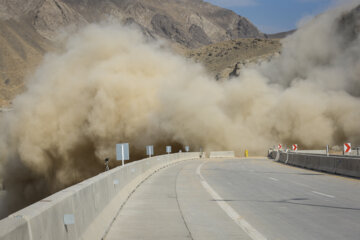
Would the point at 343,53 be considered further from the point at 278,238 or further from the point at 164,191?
the point at 278,238

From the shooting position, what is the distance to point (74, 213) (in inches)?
245

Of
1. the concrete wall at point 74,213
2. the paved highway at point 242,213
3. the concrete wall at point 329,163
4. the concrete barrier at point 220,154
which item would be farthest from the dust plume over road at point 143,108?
the concrete wall at point 74,213

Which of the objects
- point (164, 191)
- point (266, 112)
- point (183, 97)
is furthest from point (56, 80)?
point (164, 191)

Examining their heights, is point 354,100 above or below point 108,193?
above

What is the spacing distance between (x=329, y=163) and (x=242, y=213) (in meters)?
15.5

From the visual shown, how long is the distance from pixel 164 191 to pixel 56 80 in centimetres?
4049

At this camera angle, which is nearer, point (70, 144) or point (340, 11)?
point (70, 144)

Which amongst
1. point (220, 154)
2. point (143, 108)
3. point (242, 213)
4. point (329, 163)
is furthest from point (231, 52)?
point (242, 213)

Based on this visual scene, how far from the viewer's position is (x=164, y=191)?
1603 cm

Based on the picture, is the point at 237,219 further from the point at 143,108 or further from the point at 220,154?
the point at 220,154

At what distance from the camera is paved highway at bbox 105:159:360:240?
8.34 metres

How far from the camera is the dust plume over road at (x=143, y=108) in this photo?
50812mm

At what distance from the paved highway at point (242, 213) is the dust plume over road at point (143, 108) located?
118 ft

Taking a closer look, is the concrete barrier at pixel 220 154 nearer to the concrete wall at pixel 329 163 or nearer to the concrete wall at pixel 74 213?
the concrete wall at pixel 329 163
